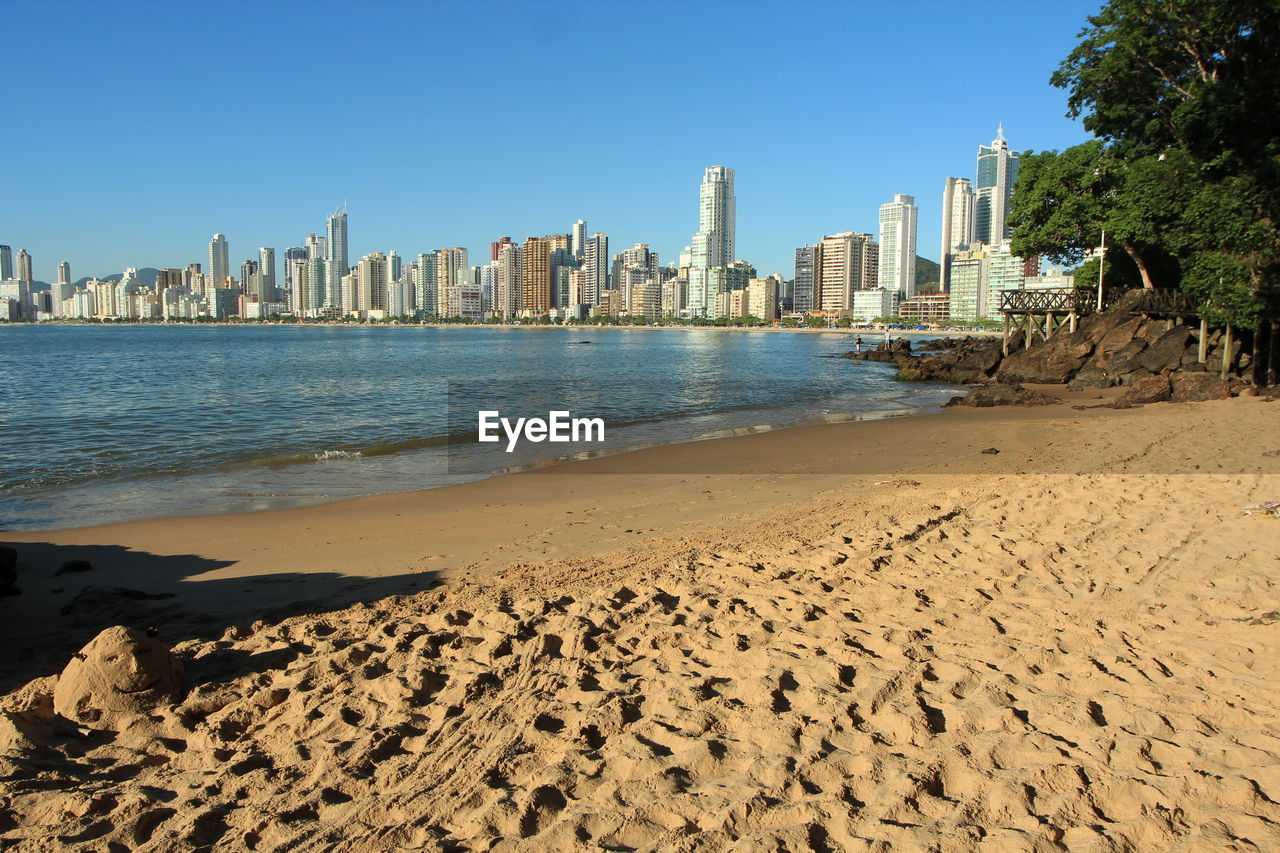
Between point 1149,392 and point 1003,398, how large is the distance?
359 centimetres

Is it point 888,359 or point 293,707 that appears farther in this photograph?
point 888,359

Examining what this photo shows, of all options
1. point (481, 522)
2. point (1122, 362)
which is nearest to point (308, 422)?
point (481, 522)

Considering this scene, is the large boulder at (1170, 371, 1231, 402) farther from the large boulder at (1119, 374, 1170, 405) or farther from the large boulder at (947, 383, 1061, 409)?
the large boulder at (947, 383, 1061, 409)

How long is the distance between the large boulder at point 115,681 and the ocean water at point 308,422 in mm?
6673

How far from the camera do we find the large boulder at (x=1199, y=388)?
20156 mm

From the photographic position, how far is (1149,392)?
20906mm

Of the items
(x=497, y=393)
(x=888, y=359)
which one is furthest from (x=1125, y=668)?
(x=888, y=359)

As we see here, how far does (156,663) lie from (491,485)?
24.5 ft

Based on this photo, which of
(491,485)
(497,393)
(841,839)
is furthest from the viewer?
(497,393)

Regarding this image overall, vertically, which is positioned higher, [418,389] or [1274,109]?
[1274,109]

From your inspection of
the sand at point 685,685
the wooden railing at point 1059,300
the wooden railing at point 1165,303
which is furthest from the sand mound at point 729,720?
the wooden railing at point 1059,300

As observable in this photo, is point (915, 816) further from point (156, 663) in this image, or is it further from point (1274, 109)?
point (1274, 109)

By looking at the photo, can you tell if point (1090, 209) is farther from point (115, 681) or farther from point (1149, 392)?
point (115, 681)

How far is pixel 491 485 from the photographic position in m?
11.8
